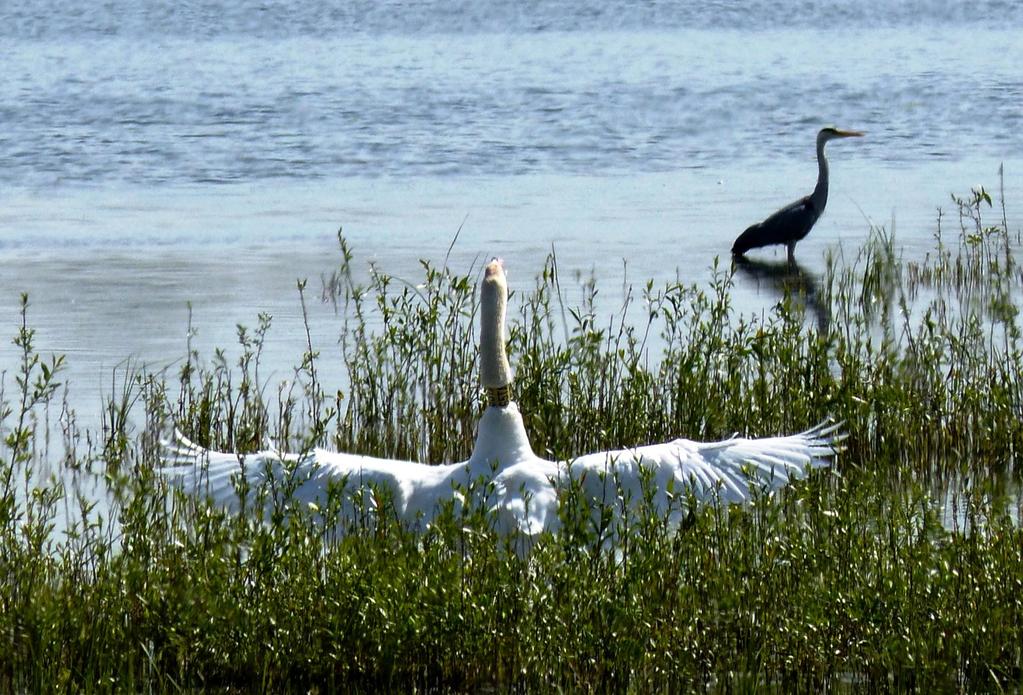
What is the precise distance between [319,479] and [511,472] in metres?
0.77

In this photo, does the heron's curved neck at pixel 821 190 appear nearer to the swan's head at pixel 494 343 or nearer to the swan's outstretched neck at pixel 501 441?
the swan's head at pixel 494 343

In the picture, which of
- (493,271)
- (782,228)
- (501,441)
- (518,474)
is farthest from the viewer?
(782,228)

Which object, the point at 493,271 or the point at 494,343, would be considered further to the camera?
the point at 493,271

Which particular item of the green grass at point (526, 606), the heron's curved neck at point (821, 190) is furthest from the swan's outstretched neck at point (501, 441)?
the heron's curved neck at point (821, 190)

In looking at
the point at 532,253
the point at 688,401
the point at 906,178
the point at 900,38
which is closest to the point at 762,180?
the point at 906,178

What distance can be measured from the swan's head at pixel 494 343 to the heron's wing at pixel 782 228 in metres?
8.74

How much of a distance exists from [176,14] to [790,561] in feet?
143

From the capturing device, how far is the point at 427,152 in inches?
936

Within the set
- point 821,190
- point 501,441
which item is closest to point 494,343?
point 501,441

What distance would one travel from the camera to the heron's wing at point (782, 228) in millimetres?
16125

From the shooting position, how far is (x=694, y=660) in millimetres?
5566

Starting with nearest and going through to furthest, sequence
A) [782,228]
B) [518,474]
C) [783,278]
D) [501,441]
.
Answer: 1. [518,474]
2. [501,441]
3. [783,278]
4. [782,228]

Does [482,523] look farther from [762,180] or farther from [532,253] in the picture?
[762,180]

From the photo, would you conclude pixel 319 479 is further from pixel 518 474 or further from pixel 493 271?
pixel 493 271
